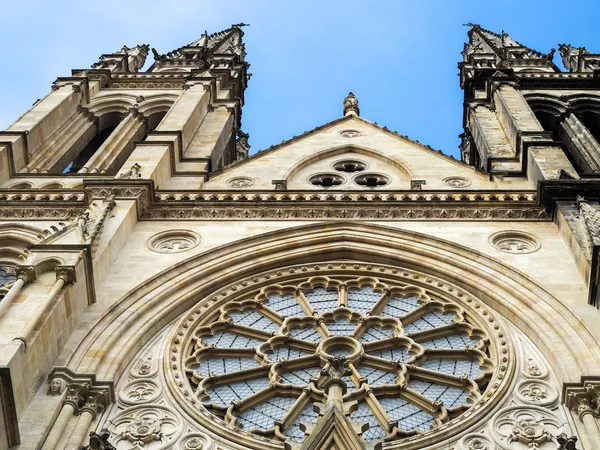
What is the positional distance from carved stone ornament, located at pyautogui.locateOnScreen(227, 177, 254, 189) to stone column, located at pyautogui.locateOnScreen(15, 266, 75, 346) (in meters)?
8.09

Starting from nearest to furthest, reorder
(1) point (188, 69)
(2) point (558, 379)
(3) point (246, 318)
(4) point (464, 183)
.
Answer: (2) point (558, 379)
(3) point (246, 318)
(4) point (464, 183)
(1) point (188, 69)

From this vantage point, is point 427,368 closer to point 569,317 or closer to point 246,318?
point 569,317

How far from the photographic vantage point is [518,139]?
70.5 ft

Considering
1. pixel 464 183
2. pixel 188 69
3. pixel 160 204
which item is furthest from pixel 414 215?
pixel 188 69

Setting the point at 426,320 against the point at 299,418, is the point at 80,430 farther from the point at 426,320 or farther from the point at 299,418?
the point at 426,320

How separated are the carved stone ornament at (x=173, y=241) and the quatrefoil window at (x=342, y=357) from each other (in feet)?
5.62

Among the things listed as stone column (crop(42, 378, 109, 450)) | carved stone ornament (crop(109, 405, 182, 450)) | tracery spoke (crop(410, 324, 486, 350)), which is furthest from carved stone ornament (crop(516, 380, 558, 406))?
stone column (crop(42, 378, 109, 450))

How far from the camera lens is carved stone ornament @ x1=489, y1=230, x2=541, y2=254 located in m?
16.1

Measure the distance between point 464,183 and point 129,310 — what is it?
9.32 m

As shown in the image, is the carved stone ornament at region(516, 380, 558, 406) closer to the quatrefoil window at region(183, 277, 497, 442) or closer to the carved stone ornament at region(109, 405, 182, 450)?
the quatrefoil window at region(183, 277, 497, 442)

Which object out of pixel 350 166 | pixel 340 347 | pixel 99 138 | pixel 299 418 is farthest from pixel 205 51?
pixel 299 418

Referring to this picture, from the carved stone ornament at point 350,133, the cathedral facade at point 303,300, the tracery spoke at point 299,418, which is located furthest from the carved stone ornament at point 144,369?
the carved stone ornament at point 350,133

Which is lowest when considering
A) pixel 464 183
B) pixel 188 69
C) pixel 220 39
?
pixel 464 183

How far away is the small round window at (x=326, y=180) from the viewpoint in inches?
846
